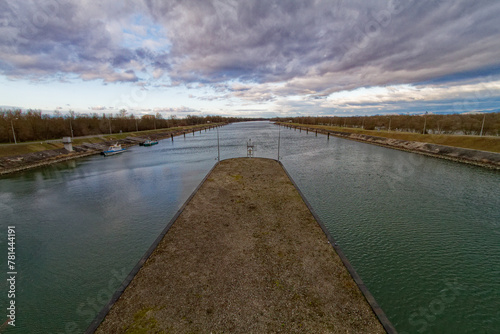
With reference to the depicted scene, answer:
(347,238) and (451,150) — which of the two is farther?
(451,150)

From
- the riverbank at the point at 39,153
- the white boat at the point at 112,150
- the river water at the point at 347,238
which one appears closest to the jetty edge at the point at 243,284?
the river water at the point at 347,238

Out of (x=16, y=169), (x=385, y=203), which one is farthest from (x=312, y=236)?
(x=16, y=169)

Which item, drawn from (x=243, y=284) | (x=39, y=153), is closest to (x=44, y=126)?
(x=39, y=153)

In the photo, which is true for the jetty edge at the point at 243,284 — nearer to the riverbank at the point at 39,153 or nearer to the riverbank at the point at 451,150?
the riverbank at the point at 451,150

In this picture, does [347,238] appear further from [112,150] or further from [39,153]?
[39,153]

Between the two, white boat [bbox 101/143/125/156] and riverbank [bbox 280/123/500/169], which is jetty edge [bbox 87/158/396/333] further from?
white boat [bbox 101/143/125/156]

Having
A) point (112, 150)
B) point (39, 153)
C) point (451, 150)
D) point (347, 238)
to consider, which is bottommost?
point (347, 238)
